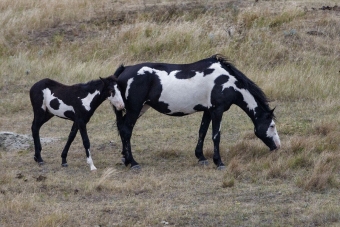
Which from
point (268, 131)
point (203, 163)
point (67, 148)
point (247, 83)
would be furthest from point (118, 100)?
point (268, 131)

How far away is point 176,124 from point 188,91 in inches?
112

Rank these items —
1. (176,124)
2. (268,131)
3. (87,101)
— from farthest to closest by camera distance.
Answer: (176,124), (268,131), (87,101)

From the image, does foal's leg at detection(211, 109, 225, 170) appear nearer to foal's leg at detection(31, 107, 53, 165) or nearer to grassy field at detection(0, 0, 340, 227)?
grassy field at detection(0, 0, 340, 227)

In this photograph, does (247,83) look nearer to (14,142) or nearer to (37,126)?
(37,126)

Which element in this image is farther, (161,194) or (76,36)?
(76,36)

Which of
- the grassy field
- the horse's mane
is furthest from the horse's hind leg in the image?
the horse's mane

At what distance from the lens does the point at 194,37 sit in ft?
60.2

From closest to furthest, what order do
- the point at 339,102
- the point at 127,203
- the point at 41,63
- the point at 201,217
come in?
the point at 201,217, the point at 127,203, the point at 339,102, the point at 41,63

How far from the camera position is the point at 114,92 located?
34.4ft

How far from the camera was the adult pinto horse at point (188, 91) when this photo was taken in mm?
10742

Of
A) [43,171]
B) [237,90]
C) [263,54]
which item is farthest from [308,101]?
[43,171]

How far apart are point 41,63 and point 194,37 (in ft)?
13.0

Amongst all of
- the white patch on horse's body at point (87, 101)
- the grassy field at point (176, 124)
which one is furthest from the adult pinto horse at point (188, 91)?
the grassy field at point (176, 124)

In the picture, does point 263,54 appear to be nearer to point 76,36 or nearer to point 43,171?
point 76,36
